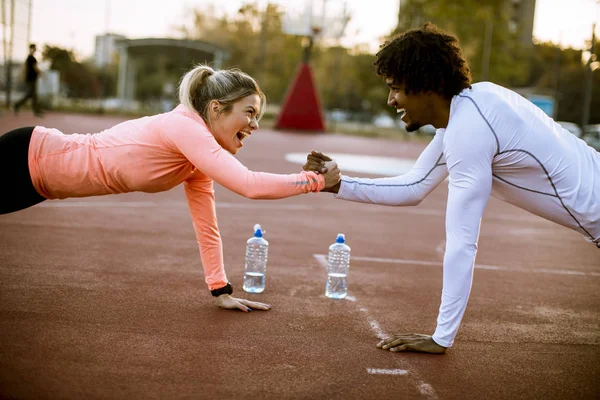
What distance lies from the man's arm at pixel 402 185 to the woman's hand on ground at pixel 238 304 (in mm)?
1118

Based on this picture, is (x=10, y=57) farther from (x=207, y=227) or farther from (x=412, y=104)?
(x=412, y=104)

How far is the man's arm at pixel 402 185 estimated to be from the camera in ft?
15.0

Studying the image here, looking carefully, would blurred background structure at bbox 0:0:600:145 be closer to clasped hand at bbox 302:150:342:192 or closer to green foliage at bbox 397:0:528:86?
green foliage at bbox 397:0:528:86

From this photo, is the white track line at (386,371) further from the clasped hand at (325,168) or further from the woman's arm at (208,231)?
the woman's arm at (208,231)

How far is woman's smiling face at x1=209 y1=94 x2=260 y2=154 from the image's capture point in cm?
433

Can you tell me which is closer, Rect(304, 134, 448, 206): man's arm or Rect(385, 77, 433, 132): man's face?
Rect(385, 77, 433, 132): man's face

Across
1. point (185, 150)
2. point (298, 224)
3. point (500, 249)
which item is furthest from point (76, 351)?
point (500, 249)

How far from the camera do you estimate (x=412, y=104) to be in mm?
4160

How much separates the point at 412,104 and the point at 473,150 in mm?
537

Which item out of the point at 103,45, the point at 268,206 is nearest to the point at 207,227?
the point at 268,206

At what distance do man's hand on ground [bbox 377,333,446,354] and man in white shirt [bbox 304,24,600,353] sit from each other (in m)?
0.05

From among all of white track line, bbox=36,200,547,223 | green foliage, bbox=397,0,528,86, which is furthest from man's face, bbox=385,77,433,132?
green foliage, bbox=397,0,528,86

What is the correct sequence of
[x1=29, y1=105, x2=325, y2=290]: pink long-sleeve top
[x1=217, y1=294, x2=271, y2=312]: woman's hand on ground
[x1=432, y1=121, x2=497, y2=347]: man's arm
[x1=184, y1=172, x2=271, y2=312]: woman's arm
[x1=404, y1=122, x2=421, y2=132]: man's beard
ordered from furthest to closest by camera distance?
[x1=217, y1=294, x2=271, y2=312]: woman's hand on ground → [x1=184, y1=172, x2=271, y2=312]: woman's arm → [x1=404, y1=122, x2=421, y2=132]: man's beard → [x1=29, y1=105, x2=325, y2=290]: pink long-sleeve top → [x1=432, y1=121, x2=497, y2=347]: man's arm

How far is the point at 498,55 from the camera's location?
48531 millimetres
